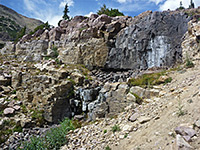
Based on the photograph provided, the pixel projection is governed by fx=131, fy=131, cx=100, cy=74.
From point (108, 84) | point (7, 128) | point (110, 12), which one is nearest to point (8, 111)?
point (7, 128)

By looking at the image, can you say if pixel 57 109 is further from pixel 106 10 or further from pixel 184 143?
pixel 106 10

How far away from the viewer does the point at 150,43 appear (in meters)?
13.2

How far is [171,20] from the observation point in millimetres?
12859

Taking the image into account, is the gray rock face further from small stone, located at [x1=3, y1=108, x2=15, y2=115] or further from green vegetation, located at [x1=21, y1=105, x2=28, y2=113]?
small stone, located at [x1=3, y1=108, x2=15, y2=115]

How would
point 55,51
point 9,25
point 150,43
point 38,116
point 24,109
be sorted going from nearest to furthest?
point 38,116 → point 24,109 → point 150,43 → point 55,51 → point 9,25

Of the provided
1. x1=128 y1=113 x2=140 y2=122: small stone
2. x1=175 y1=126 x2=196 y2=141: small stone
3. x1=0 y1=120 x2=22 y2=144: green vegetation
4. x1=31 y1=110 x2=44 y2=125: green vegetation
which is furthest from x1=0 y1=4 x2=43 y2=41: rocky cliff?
x1=175 y1=126 x2=196 y2=141: small stone

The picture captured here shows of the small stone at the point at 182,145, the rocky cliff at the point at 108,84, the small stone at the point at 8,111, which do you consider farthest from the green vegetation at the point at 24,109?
the small stone at the point at 182,145

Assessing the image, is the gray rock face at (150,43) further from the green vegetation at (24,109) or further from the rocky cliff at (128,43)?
the green vegetation at (24,109)

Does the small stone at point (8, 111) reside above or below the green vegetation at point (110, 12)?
below

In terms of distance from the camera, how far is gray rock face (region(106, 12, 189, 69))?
39.3 ft

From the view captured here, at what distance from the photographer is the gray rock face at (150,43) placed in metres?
12.0

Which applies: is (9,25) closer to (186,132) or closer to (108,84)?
(108,84)

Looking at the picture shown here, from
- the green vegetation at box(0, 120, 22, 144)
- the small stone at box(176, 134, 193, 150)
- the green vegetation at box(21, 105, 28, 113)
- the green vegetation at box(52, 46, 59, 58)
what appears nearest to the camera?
the small stone at box(176, 134, 193, 150)

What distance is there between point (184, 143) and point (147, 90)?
4359mm
